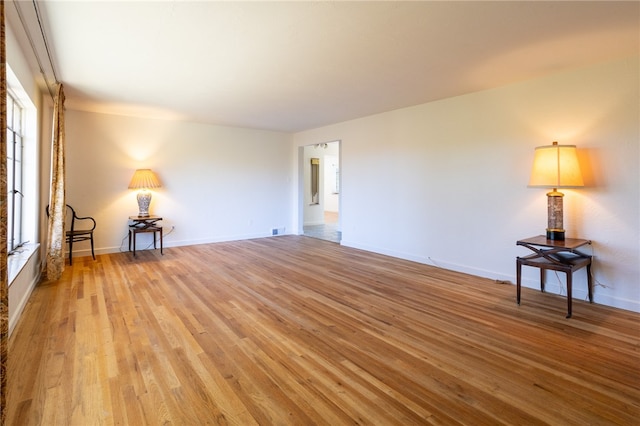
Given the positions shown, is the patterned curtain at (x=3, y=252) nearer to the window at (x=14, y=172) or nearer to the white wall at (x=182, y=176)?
the window at (x=14, y=172)

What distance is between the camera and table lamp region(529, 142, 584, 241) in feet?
10.7

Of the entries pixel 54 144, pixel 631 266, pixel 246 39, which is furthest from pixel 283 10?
pixel 631 266

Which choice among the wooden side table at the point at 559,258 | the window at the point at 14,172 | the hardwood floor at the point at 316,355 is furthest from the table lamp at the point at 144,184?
the wooden side table at the point at 559,258

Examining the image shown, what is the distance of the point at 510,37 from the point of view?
2.76 m

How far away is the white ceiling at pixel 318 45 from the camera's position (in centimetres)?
238

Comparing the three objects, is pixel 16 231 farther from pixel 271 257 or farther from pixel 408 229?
pixel 408 229

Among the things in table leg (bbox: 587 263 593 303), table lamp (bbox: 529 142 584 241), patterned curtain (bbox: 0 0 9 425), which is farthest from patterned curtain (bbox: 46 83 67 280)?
table leg (bbox: 587 263 593 303)

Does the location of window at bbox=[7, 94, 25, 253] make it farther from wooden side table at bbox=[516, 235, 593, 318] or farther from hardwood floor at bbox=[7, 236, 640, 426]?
wooden side table at bbox=[516, 235, 593, 318]

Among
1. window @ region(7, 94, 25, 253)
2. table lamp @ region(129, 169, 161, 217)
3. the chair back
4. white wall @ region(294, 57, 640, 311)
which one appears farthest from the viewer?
table lamp @ region(129, 169, 161, 217)

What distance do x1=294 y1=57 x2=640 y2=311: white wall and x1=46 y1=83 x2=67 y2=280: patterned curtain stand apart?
14.5ft

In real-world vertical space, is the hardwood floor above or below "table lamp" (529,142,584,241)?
below

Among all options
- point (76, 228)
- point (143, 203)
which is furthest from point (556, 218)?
point (76, 228)

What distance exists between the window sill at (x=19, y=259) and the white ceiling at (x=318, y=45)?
2.09 meters

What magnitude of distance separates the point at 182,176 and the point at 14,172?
2742 mm
